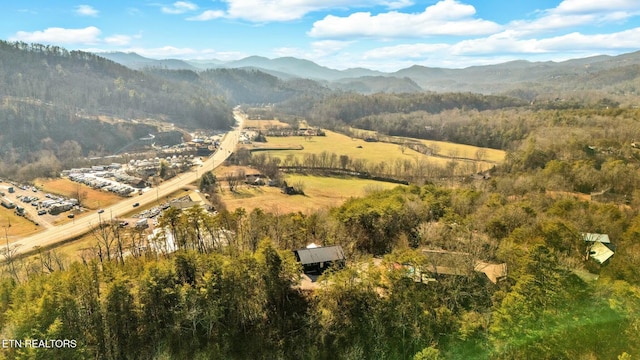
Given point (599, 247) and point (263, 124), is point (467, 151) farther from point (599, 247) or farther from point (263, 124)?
point (263, 124)

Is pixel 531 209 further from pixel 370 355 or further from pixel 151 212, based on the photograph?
pixel 151 212

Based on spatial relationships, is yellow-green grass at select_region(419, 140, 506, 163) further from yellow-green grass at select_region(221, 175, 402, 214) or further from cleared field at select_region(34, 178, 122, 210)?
cleared field at select_region(34, 178, 122, 210)

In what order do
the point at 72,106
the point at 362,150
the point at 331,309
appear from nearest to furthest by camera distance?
the point at 331,309 → the point at 362,150 → the point at 72,106

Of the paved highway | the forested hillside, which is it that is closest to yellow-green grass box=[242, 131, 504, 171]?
the paved highway

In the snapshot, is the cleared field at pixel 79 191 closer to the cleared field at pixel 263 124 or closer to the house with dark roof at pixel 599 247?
the house with dark roof at pixel 599 247

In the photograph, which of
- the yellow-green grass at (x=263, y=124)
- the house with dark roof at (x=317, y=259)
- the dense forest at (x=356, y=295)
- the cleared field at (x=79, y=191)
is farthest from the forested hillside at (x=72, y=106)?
the house with dark roof at (x=317, y=259)

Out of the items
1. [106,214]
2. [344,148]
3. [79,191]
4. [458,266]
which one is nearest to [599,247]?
[458,266]
